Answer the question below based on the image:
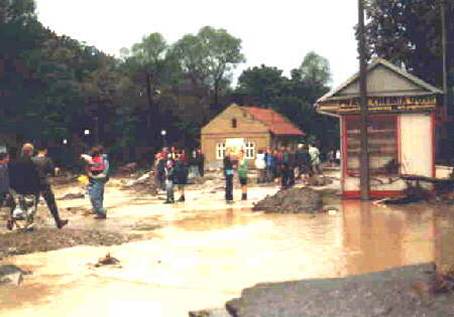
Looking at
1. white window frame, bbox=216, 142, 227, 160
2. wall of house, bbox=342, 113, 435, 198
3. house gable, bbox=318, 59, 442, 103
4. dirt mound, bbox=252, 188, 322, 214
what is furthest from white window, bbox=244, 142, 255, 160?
dirt mound, bbox=252, 188, 322, 214

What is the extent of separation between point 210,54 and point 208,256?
10134 cm

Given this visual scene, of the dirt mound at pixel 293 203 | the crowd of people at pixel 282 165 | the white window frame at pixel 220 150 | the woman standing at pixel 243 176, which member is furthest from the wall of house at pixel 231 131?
the dirt mound at pixel 293 203

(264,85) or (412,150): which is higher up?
(264,85)

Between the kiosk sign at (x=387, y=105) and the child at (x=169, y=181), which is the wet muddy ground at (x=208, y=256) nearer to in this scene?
the kiosk sign at (x=387, y=105)

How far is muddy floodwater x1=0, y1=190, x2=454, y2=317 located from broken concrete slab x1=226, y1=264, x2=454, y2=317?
3.55ft

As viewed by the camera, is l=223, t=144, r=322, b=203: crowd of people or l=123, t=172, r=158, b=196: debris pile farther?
l=123, t=172, r=158, b=196: debris pile

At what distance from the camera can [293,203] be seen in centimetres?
1781

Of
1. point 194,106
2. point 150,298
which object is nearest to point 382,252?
point 150,298

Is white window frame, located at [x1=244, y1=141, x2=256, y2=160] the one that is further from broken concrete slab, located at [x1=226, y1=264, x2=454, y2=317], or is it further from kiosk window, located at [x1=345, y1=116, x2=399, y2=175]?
broken concrete slab, located at [x1=226, y1=264, x2=454, y2=317]

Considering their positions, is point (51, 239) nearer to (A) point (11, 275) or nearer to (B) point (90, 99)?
(A) point (11, 275)

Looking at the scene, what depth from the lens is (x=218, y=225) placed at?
15141 millimetres

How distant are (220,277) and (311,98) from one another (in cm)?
7873

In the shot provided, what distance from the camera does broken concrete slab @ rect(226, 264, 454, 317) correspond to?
5695mm

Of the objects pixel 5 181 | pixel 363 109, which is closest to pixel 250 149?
pixel 363 109
